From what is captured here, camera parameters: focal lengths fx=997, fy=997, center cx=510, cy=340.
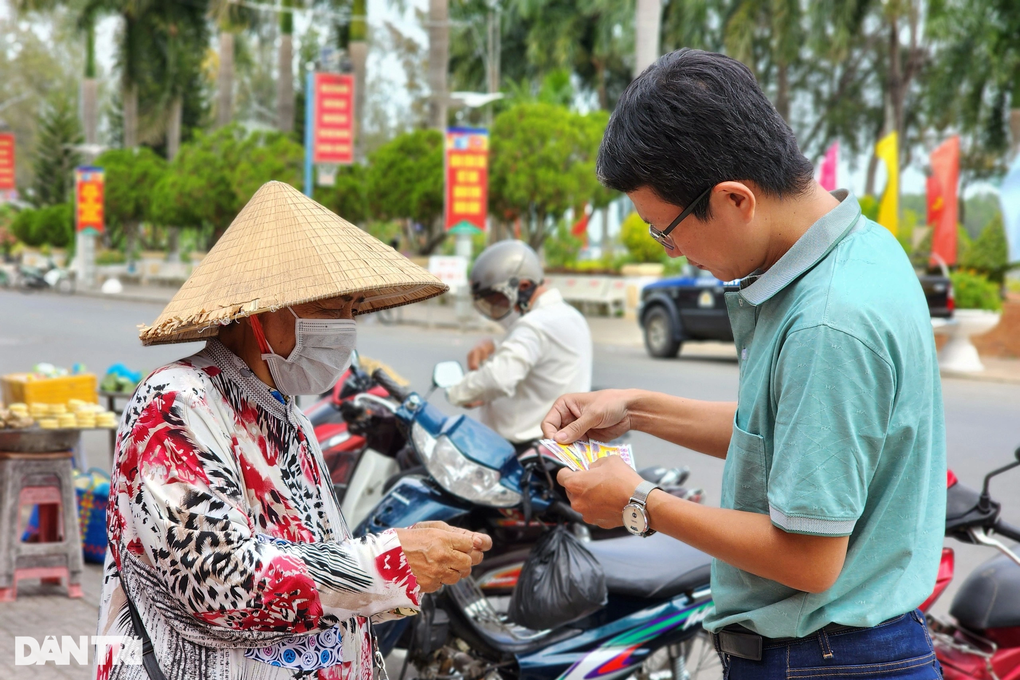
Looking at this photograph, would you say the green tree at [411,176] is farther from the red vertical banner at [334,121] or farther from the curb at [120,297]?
the curb at [120,297]

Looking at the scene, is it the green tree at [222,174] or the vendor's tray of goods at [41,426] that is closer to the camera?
the vendor's tray of goods at [41,426]

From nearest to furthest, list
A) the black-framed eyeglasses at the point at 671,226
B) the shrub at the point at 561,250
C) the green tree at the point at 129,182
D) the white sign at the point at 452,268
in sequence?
the black-framed eyeglasses at the point at 671,226
the white sign at the point at 452,268
the shrub at the point at 561,250
the green tree at the point at 129,182

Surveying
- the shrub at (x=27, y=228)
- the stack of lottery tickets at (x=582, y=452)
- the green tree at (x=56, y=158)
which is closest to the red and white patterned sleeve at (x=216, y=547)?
the stack of lottery tickets at (x=582, y=452)

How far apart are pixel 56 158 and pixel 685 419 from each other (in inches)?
2112

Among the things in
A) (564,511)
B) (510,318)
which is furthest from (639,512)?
(510,318)

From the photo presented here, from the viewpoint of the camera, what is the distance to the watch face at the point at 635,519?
1.65m

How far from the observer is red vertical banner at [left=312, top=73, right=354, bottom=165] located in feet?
72.4

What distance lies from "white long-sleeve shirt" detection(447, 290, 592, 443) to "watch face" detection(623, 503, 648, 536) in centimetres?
267

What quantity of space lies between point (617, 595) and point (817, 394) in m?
1.82

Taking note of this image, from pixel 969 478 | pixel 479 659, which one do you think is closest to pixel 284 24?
pixel 969 478

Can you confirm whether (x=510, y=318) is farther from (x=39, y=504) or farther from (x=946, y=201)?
(x=946, y=201)

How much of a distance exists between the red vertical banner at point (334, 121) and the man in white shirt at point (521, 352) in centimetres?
1836

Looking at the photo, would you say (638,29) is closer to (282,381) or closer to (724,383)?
(724,383)

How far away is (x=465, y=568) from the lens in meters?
1.80
